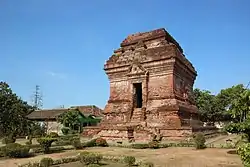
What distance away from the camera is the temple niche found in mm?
18641

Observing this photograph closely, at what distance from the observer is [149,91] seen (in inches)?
832

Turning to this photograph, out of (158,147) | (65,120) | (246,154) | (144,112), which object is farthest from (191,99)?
(246,154)

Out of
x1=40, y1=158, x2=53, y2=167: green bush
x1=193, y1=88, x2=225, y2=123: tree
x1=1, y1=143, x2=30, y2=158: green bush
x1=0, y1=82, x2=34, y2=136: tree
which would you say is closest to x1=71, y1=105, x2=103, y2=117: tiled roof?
x1=0, y1=82, x2=34, y2=136: tree

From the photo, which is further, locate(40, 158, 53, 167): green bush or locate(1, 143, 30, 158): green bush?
locate(1, 143, 30, 158): green bush

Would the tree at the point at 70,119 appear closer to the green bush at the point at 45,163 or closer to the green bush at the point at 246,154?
the green bush at the point at 45,163

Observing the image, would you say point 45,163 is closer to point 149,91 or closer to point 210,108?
point 149,91

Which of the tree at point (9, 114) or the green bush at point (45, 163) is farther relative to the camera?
the tree at point (9, 114)

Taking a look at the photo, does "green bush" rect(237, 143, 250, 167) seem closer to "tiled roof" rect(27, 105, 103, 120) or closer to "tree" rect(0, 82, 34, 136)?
"tree" rect(0, 82, 34, 136)

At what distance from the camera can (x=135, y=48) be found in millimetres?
23234

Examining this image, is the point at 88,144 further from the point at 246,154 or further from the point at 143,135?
the point at 246,154

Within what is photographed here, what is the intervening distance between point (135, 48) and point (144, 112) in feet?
20.5

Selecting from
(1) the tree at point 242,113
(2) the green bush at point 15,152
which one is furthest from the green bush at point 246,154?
(2) the green bush at point 15,152

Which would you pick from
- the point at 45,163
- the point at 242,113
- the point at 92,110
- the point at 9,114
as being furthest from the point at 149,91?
the point at 92,110

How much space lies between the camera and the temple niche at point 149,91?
61.2 feet
